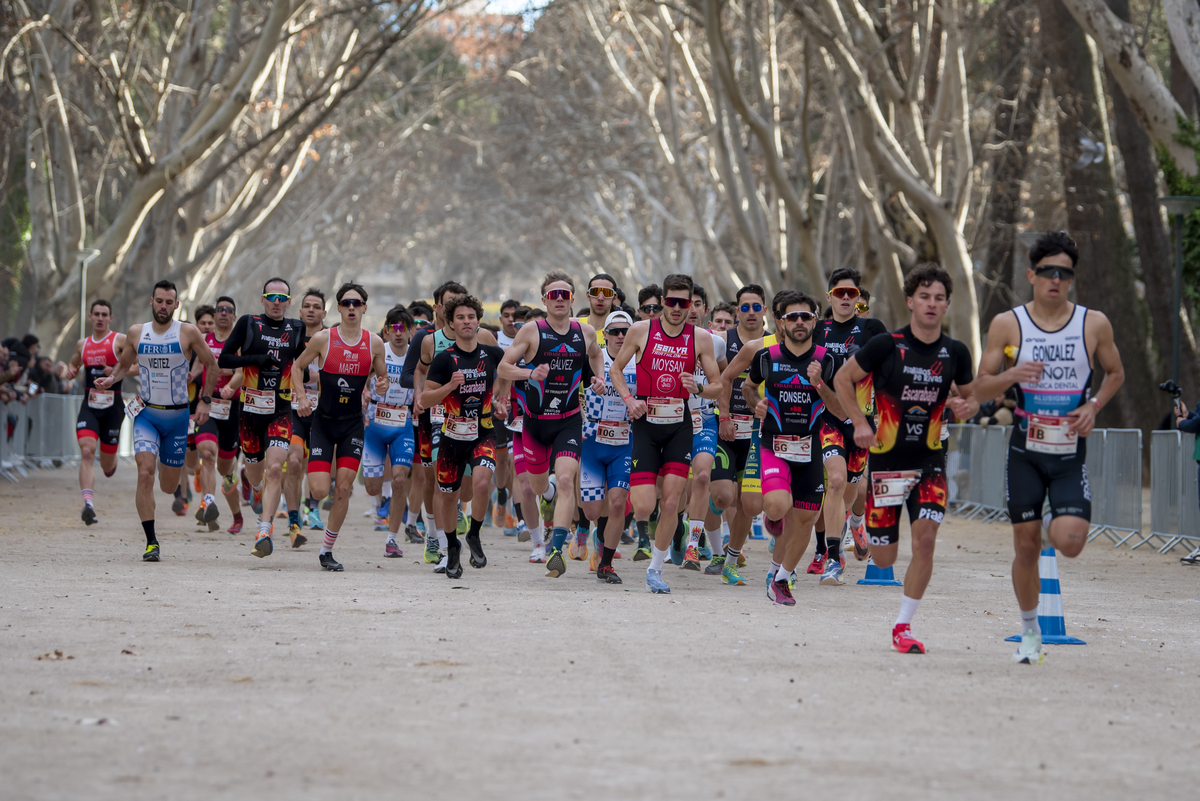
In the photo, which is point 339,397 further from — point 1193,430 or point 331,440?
point 1193,430

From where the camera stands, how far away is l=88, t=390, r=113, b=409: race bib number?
1538cm

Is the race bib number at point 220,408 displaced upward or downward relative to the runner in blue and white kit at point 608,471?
upward

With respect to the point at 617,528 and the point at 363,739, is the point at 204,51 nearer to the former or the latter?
the point at 617,528

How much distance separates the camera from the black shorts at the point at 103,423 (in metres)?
15.4

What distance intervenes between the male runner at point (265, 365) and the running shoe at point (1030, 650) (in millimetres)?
6924

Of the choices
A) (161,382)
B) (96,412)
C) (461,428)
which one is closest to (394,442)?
(161,382)

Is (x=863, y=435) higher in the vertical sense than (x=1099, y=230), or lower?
lower

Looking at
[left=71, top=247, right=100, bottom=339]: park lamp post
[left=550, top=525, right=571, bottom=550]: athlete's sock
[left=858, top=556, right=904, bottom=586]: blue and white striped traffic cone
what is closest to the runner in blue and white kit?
[left=550, top=525, right=571, bottom=550]: athlete's sock

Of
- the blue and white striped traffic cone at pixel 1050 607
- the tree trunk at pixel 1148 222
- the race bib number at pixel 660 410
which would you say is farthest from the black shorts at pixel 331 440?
the tree trunk at pixel 1148 222

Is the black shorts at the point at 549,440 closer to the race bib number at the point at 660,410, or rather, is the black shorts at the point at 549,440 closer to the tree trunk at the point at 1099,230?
the race bib number at the point at 660,410

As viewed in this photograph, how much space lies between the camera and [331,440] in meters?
12.3

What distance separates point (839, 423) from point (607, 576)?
6.42ft

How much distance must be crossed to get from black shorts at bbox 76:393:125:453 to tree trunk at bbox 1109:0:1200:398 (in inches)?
668

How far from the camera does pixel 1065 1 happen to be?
18.1 m
